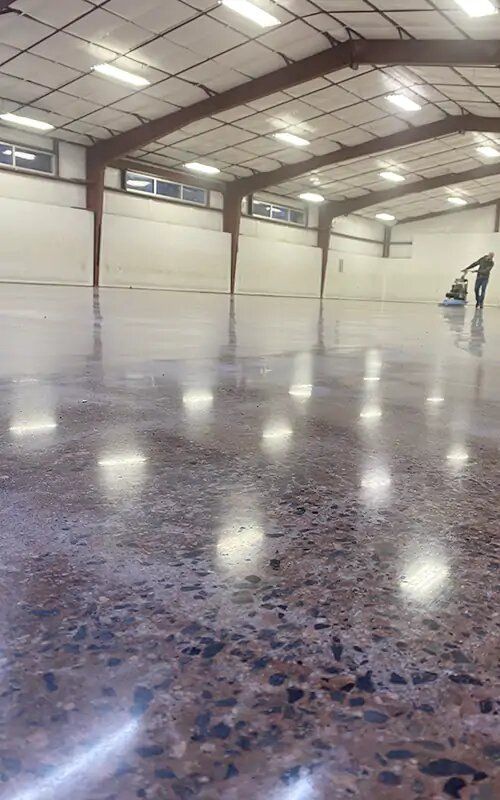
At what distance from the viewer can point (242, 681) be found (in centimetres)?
67

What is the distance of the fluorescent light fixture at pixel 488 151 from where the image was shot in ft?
67.1

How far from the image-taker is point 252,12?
11172 millimetres

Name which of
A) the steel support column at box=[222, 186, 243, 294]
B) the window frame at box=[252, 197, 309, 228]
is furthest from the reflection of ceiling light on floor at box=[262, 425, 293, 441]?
the window frame at box=[252, 197, 309, 228]

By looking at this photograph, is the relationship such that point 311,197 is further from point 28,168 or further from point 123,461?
point 123,461

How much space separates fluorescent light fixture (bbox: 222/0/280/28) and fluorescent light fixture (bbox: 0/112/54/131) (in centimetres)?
793

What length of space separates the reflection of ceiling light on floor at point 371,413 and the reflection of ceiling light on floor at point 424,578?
3.64ft

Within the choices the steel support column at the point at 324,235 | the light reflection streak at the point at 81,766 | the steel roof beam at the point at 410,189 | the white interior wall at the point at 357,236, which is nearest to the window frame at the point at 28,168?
the steel support column at the point at 324,235

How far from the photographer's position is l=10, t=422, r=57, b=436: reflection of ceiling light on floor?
5.61 ft

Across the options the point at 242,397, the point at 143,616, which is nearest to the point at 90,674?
the point at 143,616

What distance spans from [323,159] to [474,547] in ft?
70.2

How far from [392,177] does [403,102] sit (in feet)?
27.1

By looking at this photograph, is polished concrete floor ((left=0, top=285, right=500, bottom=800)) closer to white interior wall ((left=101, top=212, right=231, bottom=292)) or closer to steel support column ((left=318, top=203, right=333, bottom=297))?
white interior wall ((left=101, top=212, right=231, bottom=292))

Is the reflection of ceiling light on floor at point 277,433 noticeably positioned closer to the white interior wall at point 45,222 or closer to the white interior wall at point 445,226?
the white interior wall at point 45,222

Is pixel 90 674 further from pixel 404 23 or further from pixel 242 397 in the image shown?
pixel 404 23
